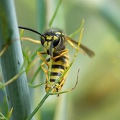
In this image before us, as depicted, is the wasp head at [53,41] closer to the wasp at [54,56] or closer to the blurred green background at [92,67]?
the wasp at [54,56]

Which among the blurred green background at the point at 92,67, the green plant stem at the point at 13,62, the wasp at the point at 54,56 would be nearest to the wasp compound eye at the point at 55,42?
the wasp at the point at 54,56

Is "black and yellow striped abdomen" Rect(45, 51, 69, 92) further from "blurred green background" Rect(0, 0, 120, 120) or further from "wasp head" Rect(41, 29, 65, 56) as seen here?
"blurred green background" Rect(0, 0, 120, 120)

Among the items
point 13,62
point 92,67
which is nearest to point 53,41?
point 13,62

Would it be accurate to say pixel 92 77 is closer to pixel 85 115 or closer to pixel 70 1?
pixel 85 115

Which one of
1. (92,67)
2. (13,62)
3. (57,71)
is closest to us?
(13,62)

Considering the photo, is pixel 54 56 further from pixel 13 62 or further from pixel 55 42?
pixel 13 62

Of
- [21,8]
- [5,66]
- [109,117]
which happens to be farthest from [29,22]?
[5,66]
